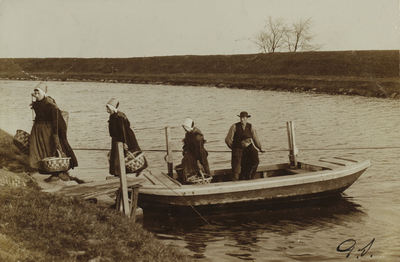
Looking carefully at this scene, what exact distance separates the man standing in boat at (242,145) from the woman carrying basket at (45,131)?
12.2 feet

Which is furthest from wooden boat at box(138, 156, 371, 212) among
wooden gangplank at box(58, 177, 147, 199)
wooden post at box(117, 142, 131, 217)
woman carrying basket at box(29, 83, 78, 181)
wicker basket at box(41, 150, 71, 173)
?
woman carrying basket at box(29, 83, 78, 181)

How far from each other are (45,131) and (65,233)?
428cm

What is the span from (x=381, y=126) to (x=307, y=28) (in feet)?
131

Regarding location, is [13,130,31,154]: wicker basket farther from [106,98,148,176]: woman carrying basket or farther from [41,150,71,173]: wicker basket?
[106,98,148,176]: woman carrying basket

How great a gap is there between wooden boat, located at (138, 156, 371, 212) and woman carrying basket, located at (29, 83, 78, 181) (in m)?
2.11

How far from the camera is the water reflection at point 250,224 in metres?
8.40

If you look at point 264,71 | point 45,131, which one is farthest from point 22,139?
point 264,71

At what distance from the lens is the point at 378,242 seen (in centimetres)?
842

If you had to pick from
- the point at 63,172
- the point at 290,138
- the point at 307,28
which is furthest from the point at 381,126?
the point at 307,28

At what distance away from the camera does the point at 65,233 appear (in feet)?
19.8

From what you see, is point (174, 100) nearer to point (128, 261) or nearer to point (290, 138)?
point (290, 138)
